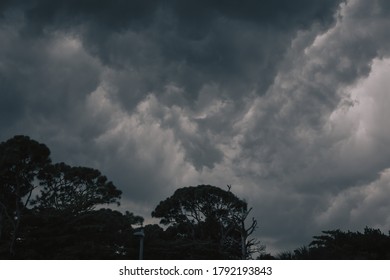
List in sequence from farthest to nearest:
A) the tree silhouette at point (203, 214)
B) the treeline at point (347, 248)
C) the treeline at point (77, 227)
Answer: the tree silhouette at point (203, 214) < the treeline at point (77, 227) < the treeline at point (347, 248)

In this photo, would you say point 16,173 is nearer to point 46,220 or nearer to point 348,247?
point 46,220

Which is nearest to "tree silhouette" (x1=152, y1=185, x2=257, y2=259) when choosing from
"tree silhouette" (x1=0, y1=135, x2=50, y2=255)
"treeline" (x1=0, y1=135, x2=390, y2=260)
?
"treeline" (x1=0, y1=135, x2=390, y2=260)

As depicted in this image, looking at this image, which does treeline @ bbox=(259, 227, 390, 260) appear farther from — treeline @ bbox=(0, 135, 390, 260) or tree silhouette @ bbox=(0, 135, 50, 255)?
tree silhouette @ bbox=(0, 135, 50, 255)

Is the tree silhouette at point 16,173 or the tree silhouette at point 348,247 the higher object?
the tree silhouette at point 16,173

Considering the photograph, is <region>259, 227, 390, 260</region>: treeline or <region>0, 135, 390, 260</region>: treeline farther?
<region>0, 135, 390, 260</region>: treeline

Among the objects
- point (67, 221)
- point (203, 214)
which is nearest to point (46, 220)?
point (67, 221)

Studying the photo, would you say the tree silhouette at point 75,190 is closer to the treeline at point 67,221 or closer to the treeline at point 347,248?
the treeline at point 67,221

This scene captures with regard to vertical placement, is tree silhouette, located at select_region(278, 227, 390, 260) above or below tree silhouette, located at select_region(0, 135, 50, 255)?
below

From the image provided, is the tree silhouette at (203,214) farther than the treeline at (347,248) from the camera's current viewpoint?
Yes

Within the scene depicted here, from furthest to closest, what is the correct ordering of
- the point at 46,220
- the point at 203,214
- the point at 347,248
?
the point at 203,214, the point at 46,220, the point at 347,248

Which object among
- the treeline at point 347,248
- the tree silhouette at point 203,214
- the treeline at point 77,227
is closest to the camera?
the treeline at point 347,248

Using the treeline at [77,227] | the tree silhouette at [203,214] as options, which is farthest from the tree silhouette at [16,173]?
the tree silhouette at [203,214]
